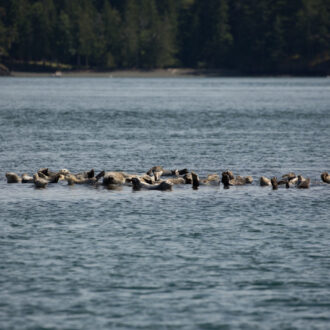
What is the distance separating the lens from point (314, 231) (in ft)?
84.4

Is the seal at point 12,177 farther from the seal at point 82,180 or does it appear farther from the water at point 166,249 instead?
the seal at point 82,180

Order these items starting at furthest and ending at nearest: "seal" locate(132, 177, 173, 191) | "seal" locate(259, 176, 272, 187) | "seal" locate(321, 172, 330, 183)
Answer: "seal" locate(321, 172, 330, 183) < "seal" locate(259, 176, 272, 187) < "seal" locate(132, 177, 173, 191)

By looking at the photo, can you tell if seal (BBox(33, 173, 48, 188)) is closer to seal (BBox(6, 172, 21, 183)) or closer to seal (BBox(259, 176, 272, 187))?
seal (BBox(6, 172, 21, 183))

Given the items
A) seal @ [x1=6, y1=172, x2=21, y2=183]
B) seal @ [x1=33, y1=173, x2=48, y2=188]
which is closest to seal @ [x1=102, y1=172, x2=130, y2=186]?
seal @ [x1=33, y1=173, x2=48, y2=188]

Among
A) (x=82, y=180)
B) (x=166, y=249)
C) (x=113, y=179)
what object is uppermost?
(x=166, y=249)

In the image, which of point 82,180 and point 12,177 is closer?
point 82,180

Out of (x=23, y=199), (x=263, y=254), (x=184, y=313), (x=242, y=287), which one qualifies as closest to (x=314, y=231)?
(x=263, y=254)

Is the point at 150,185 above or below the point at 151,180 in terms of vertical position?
below

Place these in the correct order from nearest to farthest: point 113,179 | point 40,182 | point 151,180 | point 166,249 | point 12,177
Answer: point 166,249, point 40,182, point 151,180, point 113,179, point 12,177

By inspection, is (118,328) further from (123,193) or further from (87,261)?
(123,193)

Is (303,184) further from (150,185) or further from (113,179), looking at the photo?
(113,179)

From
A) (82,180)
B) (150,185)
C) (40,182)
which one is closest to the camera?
(40,182)

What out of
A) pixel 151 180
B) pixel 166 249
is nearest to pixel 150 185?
pixel 151 180

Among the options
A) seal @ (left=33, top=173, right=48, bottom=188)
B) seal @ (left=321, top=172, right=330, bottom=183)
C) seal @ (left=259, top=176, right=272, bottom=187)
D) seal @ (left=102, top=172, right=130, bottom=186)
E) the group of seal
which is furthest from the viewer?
seal @ (left=321, top=172, right=330, bottom=183)
